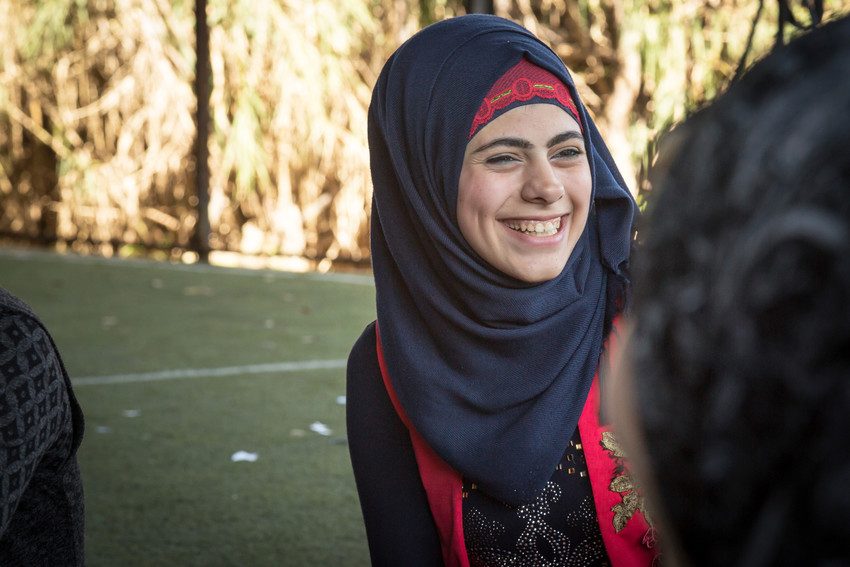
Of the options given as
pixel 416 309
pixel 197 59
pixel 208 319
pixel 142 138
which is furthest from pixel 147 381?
pixel 142 138

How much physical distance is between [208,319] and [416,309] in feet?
14.2

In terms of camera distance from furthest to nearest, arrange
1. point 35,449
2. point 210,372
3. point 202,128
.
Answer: point 202,128 → point 210,372 → point 35,449

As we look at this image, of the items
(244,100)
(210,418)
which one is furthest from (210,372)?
(244,100)

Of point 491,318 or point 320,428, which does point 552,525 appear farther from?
point 320,428

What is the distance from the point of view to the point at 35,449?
1.54 meters

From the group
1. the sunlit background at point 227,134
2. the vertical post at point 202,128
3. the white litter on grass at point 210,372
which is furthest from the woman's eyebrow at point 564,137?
the vertical post at point 202,128

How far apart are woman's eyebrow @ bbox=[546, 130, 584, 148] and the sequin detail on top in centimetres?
45

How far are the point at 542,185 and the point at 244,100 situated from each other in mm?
7035

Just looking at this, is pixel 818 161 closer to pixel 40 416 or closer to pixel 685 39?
pixel 40 416

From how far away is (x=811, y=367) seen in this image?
488 millimetres

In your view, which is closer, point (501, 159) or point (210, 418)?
point (501, 159)

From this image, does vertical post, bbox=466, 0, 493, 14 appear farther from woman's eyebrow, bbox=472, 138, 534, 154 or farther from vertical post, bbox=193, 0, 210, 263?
woman's eyebrow, bbox=472, 138, 534, 154

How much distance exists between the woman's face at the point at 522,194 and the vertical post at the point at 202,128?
22.1 ft

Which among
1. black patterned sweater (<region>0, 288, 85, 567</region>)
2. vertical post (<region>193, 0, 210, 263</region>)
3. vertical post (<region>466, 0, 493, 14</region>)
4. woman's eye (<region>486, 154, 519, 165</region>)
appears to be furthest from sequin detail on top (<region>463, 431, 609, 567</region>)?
vertical post (<region>193, 0, 210, 263</region>)
